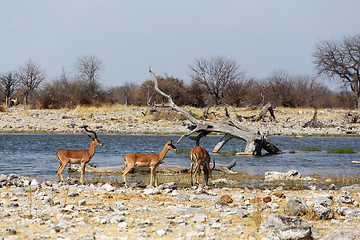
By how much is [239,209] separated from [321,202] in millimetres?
1504

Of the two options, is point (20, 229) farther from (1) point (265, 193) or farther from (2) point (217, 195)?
(1) point (265, 193)

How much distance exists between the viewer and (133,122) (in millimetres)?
43906

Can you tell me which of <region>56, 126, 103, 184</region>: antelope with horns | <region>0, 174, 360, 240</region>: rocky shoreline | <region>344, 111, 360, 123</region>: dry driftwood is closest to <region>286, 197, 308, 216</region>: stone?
<region>0, 174, 360, 240</region>: rocky shoreline

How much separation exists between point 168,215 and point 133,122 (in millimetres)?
36367

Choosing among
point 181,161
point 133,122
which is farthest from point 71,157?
point 133,122

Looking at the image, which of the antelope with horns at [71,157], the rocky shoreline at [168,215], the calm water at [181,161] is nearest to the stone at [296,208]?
the rocky shoreline at [168,215]

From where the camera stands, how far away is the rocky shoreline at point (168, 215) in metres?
6.58

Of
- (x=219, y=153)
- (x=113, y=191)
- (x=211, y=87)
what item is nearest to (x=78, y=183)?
(x=113, y=191)

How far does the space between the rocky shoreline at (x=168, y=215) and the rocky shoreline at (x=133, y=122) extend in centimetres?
2876

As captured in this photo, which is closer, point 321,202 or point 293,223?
point 293,223

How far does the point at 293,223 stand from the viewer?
6793 millimetres

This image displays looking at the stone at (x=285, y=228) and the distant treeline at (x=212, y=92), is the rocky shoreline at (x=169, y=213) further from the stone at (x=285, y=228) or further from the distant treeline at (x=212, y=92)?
the distant treeline at (x=212, y=92)

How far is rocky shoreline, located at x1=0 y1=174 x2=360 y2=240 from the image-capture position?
6.58 m

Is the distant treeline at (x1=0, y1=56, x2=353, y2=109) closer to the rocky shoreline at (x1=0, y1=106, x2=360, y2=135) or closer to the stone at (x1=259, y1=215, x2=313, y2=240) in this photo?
the rocky shoreline at (x1=0, y1=106, x2=360, y2=135)
